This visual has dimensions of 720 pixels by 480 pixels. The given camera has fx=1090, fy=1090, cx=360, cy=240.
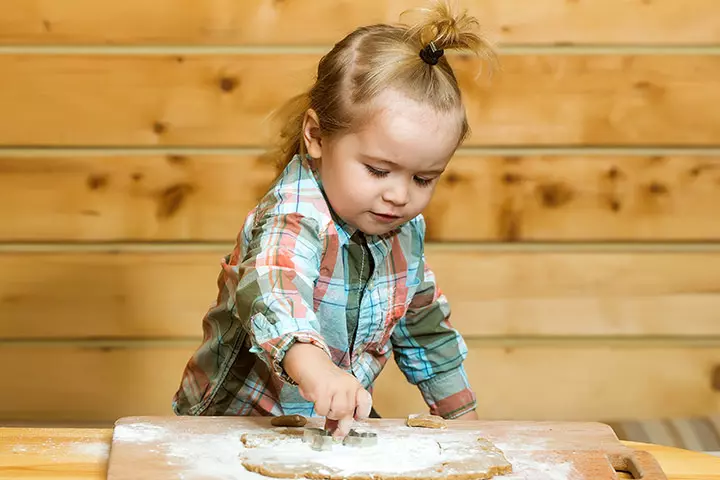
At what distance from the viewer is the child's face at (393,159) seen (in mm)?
1374

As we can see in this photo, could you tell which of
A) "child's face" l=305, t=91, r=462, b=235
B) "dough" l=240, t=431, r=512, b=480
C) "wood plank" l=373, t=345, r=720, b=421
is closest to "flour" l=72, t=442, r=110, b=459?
"dough" l=240, t=431, r=512, b=480

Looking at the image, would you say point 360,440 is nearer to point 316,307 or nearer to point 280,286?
point 280,286

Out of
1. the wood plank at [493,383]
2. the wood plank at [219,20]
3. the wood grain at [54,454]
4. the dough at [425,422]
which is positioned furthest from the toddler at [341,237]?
the wood plank at [493,383]

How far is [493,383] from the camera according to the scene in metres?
2.53

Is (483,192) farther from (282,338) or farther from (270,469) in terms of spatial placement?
(270,469)

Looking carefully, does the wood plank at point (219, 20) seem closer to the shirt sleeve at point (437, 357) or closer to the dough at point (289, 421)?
the shirt sleeve at point (437, 357)

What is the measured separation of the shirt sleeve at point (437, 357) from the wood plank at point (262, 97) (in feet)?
2.65

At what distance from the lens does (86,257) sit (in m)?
2.42

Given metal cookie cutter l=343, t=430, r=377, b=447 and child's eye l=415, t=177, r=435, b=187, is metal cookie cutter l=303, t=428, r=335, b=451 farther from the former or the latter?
child's eye l=415, t=177, r=435, b=187

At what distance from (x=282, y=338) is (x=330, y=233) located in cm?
25

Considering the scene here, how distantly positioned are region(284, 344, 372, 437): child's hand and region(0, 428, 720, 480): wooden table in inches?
9.0

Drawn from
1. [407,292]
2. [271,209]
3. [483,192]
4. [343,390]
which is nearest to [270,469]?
[343,390]

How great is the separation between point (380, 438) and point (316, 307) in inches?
12.4

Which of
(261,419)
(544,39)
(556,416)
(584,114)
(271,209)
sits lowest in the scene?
(556,416)
